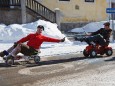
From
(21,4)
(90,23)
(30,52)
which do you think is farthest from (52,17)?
(30,52)

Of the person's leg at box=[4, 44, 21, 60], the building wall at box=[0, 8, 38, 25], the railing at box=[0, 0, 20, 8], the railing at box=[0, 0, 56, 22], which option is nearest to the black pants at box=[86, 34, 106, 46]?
the person's leg at box=[4, 44, 21, 60]

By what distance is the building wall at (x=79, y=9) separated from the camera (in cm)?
3036

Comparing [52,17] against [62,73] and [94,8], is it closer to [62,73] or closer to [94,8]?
[94,8]

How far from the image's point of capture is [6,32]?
21.7 metres

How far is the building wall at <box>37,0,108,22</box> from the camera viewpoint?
99.6 feet

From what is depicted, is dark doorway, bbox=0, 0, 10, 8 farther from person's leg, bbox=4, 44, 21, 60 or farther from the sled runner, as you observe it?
person's leg, bbox=4, 44, 21, 60

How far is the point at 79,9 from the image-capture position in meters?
31.7

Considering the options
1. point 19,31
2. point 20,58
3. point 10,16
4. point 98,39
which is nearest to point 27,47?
point 20,58

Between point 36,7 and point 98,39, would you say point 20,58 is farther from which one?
point 36,7

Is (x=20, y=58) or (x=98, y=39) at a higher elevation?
(x=98, y=39)

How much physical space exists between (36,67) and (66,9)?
18.9m

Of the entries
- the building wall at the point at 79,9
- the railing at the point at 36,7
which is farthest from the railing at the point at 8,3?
the building wall at the point at 79,9

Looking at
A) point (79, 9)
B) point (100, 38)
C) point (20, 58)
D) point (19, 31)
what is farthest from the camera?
point (79, 9)

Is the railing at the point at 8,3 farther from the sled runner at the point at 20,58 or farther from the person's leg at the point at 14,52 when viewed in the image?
the person's leg at the point at 14,52
